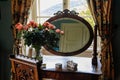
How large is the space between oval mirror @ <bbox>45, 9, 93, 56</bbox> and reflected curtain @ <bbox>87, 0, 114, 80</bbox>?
25 cm

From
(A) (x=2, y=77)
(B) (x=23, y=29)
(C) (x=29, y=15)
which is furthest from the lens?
(A) (x=2, y=77)

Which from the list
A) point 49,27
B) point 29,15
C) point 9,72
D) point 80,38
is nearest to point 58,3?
point 29,15

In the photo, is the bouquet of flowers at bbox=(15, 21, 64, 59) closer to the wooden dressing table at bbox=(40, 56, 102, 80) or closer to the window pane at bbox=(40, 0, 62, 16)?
the wooden dressing table at bbox=(40, 56, 102, 80)

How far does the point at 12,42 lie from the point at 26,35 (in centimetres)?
114

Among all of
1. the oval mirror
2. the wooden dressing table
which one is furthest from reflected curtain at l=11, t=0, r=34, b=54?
the wooden dressing table

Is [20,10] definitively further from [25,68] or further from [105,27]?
[25,68]

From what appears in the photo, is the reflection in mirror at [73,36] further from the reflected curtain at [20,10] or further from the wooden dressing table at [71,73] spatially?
the reflected curtain at [20,10]

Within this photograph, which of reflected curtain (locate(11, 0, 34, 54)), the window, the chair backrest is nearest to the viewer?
Result: the chair backrest

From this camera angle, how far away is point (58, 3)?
130 inches

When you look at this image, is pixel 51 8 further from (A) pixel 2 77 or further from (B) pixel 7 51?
(A) pixel 2 77

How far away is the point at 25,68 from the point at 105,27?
1.40 m

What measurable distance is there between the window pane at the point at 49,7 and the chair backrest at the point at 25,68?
1512mm

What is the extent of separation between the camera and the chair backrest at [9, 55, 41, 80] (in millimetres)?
1750

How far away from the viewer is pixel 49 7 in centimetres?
334
